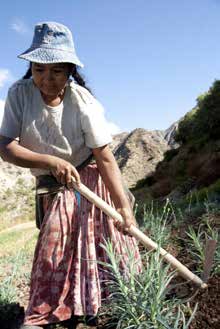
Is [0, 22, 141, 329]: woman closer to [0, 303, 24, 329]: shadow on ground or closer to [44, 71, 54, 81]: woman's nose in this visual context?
[44, 71, 54, 81]: woman's nose

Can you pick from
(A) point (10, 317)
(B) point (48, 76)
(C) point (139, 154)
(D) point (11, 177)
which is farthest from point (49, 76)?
(C) point (139, 154)

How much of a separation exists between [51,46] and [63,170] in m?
0.72

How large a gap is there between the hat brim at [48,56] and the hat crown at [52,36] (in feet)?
0.19

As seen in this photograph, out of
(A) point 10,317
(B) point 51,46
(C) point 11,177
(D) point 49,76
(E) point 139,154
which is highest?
(E) point 139,154

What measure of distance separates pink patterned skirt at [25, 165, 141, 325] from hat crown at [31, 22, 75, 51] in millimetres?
874

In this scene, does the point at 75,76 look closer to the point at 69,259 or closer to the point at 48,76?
the point at 48,76

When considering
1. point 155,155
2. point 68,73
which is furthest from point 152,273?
point 155,155

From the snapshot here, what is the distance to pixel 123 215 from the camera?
9.64 ft

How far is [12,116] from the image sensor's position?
9.40 ft

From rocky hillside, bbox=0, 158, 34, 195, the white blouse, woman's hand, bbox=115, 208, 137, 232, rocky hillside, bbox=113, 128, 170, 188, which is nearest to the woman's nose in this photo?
the white blouse

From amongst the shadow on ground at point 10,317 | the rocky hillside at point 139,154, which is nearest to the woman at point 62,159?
the shadow on ground at point 10,317

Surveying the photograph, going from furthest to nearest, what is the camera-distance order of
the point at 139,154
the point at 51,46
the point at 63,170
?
the point at 139,154
the point at 51,46
the point at 63,170

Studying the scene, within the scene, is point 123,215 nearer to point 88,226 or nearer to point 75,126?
point 88,226

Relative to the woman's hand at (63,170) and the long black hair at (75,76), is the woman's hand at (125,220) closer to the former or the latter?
the woman's hand at (63,170)
